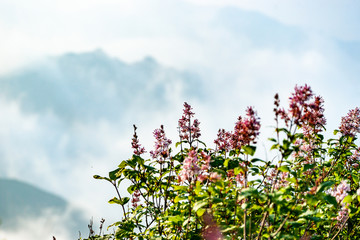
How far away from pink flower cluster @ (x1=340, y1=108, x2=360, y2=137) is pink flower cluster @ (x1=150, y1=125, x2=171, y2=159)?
3909 mm

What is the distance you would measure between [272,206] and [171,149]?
9.20 ft

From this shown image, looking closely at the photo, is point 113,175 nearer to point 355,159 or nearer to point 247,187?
point 247,187

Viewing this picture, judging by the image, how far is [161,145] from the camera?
21.0ft

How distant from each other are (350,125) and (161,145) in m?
4.21

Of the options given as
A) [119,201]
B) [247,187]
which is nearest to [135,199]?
[119,201]

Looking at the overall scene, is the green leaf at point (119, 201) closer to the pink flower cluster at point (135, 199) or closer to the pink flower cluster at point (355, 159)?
the pink flower cluster at point (135, 199)

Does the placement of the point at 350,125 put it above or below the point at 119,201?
above

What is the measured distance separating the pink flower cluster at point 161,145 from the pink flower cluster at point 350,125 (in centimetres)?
391

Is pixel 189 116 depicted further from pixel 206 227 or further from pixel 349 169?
pixel 349 169

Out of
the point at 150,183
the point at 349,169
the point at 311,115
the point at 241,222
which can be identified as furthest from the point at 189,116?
the point at 349,169

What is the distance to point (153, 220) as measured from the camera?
6262 mm

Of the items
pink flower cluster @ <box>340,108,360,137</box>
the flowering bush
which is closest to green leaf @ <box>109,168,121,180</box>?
the flowering bush

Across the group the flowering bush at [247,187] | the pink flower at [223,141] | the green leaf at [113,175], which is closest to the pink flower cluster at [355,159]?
the flowering bush at [247,187]

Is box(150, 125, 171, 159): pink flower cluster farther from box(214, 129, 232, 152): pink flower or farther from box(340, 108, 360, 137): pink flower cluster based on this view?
box(340, 108, 360, 137): pink flower cluster
